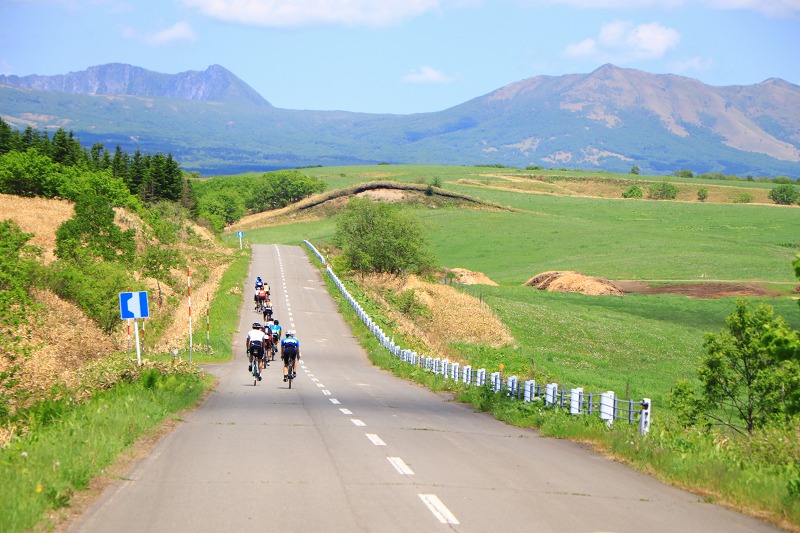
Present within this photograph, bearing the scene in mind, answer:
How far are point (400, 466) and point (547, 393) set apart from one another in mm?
7486

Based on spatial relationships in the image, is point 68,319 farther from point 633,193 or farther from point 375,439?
point 633,193

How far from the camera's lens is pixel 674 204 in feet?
466

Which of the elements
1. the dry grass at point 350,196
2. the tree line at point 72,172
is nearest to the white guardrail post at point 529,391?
the tree line at point 72,172

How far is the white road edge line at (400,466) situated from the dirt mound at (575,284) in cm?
6082

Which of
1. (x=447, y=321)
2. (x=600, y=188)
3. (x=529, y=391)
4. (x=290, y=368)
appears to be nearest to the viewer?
(x=529, y=391)

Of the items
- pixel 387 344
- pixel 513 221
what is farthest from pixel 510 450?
pixel 513 221

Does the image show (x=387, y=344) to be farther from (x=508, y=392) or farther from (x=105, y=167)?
(x=105, y=167)

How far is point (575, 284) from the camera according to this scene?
73.2 meters

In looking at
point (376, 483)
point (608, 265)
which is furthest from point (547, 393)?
point (608, 265)

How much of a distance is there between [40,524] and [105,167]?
101300 millimetres

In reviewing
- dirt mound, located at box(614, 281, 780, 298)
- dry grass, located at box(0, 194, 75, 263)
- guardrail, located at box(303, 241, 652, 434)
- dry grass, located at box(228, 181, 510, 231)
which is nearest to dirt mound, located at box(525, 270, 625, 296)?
dirt mound, located at box(614, 281, 780, 298)

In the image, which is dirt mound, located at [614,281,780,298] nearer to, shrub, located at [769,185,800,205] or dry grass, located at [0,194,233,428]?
dry grass, located at [0,194,233,428]

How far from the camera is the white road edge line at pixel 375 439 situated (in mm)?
13383

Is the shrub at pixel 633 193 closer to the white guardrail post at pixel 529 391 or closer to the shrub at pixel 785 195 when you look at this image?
the shrub at pixel 785 195
